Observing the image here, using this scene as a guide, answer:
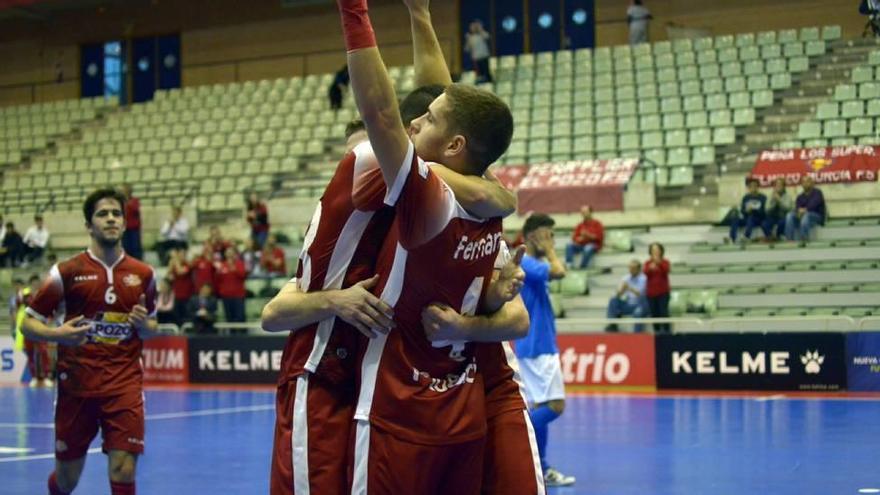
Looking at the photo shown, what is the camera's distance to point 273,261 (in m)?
23.4

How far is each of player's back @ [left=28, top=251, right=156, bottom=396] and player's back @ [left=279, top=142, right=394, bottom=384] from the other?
380 cm

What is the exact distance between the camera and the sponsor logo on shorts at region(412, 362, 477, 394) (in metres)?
4.13

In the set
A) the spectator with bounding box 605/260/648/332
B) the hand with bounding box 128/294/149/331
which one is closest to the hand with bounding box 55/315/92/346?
the hand with bounding box 128/294/149/331

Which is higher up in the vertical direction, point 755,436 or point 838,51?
point 838,51

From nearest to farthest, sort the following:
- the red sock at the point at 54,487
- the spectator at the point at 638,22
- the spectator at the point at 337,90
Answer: the red sock at the point at 54,487 → the spectator at the point at 638,22 → the spectator at the point at 337,90

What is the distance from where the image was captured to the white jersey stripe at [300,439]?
4.23 metres

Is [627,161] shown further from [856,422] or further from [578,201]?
[856,422]

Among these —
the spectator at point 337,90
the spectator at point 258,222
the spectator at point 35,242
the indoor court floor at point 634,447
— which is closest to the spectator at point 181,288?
the spectator at point 258,222

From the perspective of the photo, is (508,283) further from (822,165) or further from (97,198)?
(822,165)

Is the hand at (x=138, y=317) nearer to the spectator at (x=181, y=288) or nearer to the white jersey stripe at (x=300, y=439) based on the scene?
the white jersey stripe at (x=300, y=439)

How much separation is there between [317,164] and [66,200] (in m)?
6.70

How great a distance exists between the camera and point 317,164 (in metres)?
28.7

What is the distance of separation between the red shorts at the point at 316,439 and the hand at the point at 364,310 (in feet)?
0.95

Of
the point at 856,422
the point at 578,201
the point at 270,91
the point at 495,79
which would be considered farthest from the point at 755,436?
the point at 270,91
